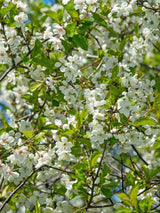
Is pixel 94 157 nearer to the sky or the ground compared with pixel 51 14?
nearer to the ground

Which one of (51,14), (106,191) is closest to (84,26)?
(51,14)

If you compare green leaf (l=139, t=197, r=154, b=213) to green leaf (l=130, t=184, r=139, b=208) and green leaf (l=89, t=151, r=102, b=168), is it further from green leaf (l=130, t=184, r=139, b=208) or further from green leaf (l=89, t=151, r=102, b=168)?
green leaf (l=89, t=151, r=102, b=168)

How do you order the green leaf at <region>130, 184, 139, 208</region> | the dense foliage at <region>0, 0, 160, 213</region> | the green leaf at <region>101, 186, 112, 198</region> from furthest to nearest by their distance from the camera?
the green leaf at <region>101, 186, 112, 198</region>, the dense foliage at <region>0, 0, 160, 213</region>, the green leaf at <region>130, 184, 139, 208</region>

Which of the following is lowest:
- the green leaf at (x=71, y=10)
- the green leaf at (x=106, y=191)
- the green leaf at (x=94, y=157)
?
the green leaf at (x=106, y=191)

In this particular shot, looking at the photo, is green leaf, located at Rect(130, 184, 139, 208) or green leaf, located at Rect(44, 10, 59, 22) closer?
green leaf, located at Rect(130, 184, 139, 208)


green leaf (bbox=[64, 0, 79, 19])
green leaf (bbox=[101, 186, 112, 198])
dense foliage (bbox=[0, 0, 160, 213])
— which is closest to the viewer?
dense foliage (bbox=[0, 0, 160, 213])

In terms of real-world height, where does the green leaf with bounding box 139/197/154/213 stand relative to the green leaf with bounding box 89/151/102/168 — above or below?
below

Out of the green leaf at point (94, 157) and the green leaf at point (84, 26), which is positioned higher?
the green leaf at point (84, 26)

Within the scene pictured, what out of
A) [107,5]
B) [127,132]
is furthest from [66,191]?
[107,5]


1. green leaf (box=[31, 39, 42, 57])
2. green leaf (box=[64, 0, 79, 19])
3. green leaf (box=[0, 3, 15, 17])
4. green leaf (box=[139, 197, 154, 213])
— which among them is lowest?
green leaf (box=[139, 197, 154, 213])

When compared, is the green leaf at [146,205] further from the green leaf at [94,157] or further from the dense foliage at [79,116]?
the green leaf at [94,157]

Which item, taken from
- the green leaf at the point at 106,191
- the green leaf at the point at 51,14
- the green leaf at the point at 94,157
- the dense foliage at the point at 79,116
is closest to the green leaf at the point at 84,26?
the dense foliage at the point at 79,116

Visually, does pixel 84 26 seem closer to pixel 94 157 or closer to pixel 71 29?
pixel 71 29

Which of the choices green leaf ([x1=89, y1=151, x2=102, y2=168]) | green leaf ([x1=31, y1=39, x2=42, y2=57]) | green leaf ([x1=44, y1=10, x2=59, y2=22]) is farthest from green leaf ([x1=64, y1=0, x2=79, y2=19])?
green leaf ([x1=89, y1=151, x2=102, y2=168])
